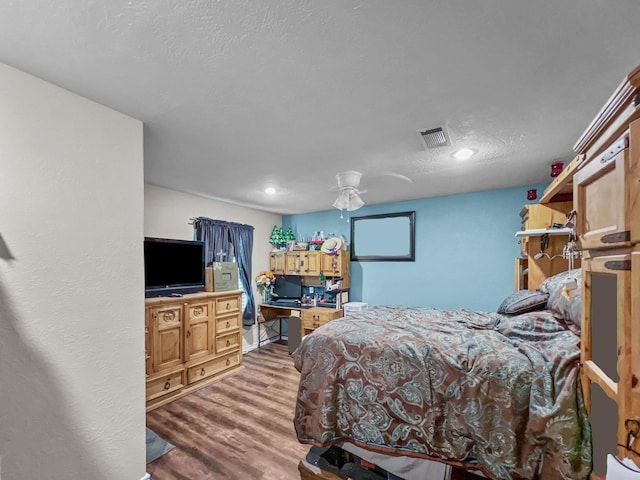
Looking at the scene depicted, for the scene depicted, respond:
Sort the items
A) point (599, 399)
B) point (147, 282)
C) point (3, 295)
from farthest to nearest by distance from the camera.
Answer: point (147, 282)
point (3, 295)
point (599, 399)

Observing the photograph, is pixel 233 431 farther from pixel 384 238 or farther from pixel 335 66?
pixel 384 238

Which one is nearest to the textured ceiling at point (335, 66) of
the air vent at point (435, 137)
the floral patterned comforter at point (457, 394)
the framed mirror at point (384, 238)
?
the air vent at point (435, 137)

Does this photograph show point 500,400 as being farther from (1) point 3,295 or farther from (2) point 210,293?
(2) point 210,293

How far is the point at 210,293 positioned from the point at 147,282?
2.42 ft

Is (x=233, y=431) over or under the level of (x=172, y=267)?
under

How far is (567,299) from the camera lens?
1598mm

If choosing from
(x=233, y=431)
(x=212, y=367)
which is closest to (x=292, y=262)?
(x=212, y=367)

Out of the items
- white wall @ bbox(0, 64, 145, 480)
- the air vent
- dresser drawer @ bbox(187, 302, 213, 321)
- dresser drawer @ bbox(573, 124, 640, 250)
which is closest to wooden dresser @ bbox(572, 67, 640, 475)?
dresser drawer @ bbox(573, 124, 640, 250)

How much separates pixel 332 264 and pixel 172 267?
2331 mm

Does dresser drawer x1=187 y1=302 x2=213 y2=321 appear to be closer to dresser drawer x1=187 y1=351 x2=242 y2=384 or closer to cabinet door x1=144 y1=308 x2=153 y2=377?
cabinet door x1=144 y1=308 x2=153 y2=377

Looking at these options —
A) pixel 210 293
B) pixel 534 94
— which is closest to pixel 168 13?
pixel 534 94

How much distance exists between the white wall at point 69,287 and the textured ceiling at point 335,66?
249 mm

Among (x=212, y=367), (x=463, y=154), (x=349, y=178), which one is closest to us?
(x=463, y=154)

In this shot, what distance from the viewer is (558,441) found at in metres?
1.23
